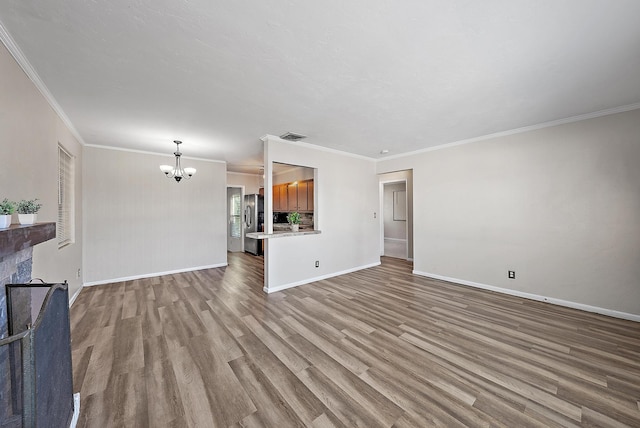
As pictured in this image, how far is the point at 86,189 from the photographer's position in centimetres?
430

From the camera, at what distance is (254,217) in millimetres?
7352

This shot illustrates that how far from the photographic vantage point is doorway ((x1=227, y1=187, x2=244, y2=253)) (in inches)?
308

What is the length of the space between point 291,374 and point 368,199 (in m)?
4.25

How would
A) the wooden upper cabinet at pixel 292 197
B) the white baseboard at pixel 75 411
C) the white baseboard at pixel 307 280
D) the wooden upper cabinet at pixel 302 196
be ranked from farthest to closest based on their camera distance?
the wooden upper cabinet at pixel 292 197 < the wooden upper cabinet at pixel 302 196 < the white baseboard at pixel 307 280 < the white baseboard at pixel 75 411

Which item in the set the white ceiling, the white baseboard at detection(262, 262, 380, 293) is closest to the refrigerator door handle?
the white baseboard at detection(262, 262, 380, 293)

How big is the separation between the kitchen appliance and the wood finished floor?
368 cm

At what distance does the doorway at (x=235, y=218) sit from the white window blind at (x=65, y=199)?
419 centimetres

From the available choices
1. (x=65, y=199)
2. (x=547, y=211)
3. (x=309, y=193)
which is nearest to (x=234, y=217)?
(x=309, y=193)

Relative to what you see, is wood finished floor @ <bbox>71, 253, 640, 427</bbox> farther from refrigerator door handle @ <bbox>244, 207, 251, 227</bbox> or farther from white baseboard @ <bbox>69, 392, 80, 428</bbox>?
refrigerator door handle @ <bbox>244, 207, 251, 227</bbox>

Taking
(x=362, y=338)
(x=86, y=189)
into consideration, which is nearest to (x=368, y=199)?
(x=362, y=338)

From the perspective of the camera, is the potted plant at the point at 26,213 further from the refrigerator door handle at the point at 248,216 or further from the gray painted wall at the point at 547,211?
the refrigerator door handle at the point at 248,216

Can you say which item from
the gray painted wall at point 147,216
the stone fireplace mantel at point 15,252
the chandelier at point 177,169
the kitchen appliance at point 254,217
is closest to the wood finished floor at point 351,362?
the stone fireplace mantel at point 15,252

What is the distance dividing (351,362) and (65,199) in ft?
15.4

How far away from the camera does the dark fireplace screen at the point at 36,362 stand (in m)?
0.90
